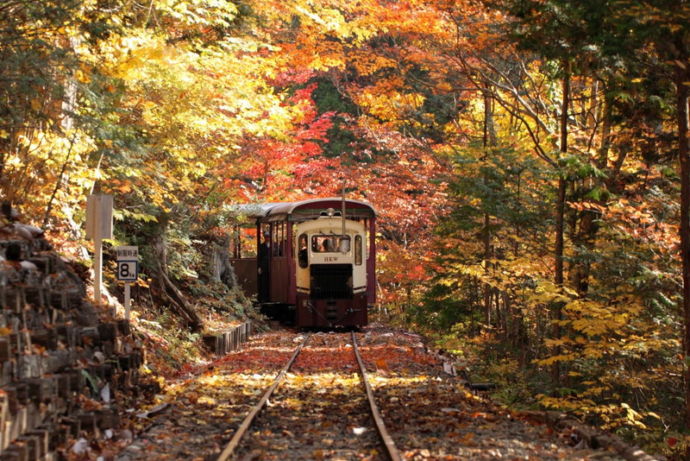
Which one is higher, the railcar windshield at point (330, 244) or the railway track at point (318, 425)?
the railcar windshield at point (330, 244)

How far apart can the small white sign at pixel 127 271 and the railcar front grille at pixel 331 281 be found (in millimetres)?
10490

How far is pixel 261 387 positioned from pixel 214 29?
7.60 m

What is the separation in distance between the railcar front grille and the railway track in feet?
32.3

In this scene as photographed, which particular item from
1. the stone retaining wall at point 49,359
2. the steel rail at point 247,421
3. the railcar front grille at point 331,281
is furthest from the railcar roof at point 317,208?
the stone retaining wall at point 49,359

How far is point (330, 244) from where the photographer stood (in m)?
21.6

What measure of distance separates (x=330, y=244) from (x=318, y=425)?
13.1 metres

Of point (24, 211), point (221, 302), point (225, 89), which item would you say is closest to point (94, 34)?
point (24, 211)

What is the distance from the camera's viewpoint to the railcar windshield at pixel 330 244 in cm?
2158

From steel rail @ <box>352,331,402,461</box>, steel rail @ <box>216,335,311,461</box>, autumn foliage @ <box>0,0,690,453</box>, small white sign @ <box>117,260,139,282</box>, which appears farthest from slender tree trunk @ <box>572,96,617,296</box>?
small white sign @ <box>117,260,139,282</box>

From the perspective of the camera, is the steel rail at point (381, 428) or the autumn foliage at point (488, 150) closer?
the steel rail at point (381, 428)

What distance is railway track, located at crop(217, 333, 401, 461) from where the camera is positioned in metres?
7.26

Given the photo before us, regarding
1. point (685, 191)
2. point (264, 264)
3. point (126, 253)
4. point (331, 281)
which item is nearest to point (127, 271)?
point (126, 253)

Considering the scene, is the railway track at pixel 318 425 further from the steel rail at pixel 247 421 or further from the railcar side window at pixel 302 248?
the railcar side window at pixel 302 248

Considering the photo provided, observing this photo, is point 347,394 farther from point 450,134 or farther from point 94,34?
point 450,134
